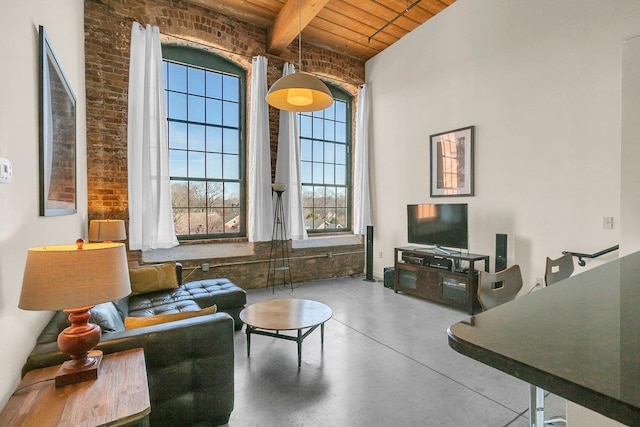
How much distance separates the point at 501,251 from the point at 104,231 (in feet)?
15.1

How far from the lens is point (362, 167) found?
19.4 ft

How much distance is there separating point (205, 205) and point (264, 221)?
91 cm

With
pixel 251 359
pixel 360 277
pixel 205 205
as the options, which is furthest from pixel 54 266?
pixel 360 277

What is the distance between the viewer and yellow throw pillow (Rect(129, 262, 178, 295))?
129 inches

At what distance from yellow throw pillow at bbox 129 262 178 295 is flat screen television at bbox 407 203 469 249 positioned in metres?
3.34

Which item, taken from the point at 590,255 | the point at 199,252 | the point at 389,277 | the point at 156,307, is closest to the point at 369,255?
the point at 389,277

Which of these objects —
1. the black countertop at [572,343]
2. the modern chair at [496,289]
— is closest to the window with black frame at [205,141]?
the modern chair at [496,289]

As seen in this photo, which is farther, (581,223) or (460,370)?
(581,223)

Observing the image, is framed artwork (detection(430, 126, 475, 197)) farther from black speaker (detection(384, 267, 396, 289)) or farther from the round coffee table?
the round coffee table

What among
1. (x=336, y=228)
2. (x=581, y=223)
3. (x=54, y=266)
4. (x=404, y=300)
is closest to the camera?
(x=54, y=266)

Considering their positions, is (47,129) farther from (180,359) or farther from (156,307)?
(156,307)

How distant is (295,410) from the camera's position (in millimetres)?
2037

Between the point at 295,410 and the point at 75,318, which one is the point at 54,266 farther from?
the point at 295,410

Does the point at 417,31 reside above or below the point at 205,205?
above
